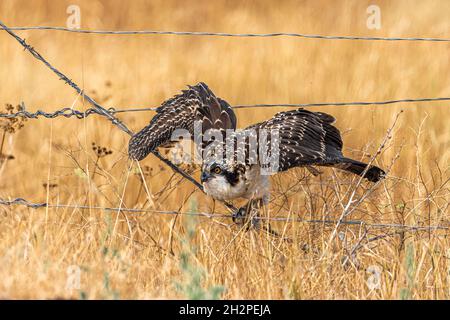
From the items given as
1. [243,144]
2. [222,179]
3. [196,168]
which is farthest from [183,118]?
[222,179]

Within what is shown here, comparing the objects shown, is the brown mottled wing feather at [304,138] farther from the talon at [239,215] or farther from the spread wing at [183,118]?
the talon at [239,215]

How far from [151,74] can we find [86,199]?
294 cm

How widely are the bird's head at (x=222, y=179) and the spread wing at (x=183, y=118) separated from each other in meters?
0.40

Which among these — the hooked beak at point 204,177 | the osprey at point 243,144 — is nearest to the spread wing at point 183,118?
the osprey at point 243,144

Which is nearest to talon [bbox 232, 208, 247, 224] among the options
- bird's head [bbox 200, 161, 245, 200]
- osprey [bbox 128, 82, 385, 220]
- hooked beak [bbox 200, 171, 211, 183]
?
osprey [bbox 128, 82, 385, 220]

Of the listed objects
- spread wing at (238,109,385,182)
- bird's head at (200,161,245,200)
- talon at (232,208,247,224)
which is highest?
spread wing at (238,109,385,182)

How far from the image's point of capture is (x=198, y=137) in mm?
6410

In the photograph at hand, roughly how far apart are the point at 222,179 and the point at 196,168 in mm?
555

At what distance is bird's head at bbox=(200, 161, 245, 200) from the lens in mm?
6000

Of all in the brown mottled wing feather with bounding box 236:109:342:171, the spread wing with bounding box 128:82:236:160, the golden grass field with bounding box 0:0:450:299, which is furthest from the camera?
the spread wing with bounding box 128:82:236:160

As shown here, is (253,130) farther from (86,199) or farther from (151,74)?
(151,74)

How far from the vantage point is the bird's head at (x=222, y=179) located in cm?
600

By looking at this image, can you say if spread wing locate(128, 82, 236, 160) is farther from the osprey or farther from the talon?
the talon

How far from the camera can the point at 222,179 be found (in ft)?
19.7
